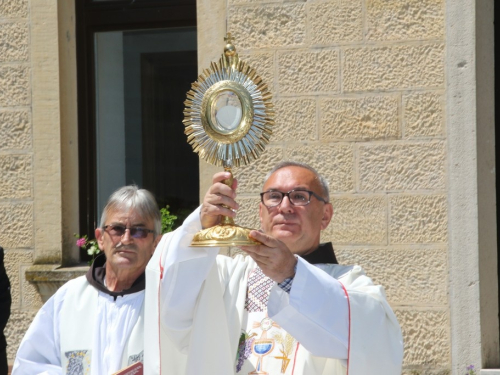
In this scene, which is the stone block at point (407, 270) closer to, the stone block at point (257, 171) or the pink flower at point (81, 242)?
the stone block at point (257, 171)

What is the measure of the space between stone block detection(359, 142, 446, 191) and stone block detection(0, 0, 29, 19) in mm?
2456

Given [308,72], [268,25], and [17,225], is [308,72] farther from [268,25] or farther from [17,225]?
[17,225]

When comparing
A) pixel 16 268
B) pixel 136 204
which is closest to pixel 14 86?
pixel 16 268

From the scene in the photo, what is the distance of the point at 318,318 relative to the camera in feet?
11.5

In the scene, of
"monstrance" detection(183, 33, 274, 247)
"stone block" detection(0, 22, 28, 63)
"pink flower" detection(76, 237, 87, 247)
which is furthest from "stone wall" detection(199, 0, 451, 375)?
"monstrance" detection(183, 33, 274, 247)

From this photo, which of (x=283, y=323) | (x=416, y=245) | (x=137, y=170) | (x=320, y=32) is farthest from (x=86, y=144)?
(x=283, y=323)

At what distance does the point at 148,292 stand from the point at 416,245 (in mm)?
2317

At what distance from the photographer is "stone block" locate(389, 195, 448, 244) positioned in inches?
222

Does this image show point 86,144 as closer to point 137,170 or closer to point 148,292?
point 137,170

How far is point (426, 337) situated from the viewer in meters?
5.64

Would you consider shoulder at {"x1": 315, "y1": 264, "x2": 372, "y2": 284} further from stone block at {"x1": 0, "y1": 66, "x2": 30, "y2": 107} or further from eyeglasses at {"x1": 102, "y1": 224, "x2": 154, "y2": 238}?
stone block at {"x1": 0, "y1": 66, "x2": 30, "y2": 107}

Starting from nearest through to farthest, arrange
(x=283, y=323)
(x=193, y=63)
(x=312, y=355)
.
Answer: (x=283, y=323)
(x=312, y=355)
(x=193, y=63)

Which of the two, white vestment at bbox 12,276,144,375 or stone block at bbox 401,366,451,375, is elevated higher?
white vestment at bbox 12,276,144,375

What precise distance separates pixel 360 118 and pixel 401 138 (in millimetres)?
275
